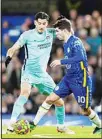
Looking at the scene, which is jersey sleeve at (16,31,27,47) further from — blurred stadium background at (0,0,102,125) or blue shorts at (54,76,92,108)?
blurred stadium background at (0,0,102,125)

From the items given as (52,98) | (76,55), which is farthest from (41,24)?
(52,98)

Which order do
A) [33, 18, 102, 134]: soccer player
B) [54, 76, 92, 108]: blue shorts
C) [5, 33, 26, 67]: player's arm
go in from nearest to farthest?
[33, 18, 102, 134]: soccer player < [54, 76, 92, 108]: blue shorts < [5, 33, 26, 67]: player's arm

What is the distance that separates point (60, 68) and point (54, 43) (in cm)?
120

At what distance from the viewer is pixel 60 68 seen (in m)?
20.2

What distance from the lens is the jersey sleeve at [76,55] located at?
13.9 m

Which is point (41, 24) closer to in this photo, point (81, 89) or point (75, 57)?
point (75, 57)

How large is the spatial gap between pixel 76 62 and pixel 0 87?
23.6ft

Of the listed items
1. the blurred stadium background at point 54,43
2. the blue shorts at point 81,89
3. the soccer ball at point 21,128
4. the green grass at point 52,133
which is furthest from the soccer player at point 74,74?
the blurred stadium background at point 54,43

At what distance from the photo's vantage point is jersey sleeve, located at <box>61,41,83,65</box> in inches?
546

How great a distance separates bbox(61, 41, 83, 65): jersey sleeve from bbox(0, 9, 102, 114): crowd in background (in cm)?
580

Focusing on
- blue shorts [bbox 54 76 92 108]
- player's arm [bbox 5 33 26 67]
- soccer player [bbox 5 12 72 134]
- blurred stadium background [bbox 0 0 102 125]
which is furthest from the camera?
blurred stadium background [bbox 0 0 102 125]

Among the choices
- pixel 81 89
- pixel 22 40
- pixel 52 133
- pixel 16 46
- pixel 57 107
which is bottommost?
pixel 52 133

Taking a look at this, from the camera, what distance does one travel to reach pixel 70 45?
14188 millimetres

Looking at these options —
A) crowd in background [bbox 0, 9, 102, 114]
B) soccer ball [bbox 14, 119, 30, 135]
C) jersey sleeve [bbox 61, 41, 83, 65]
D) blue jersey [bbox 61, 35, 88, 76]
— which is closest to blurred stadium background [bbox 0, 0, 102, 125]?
crowd in background [bbox 0, 9, 102, 114]
